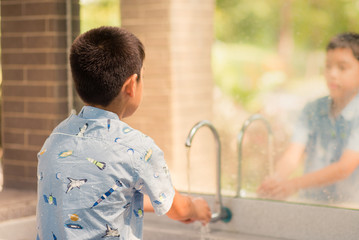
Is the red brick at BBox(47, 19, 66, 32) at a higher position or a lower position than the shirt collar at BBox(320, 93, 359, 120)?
higher

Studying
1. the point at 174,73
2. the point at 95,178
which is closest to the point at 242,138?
the point at 174,73

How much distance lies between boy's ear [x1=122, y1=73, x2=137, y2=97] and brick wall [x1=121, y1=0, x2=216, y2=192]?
99cm

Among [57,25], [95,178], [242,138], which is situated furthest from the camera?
[57,25]

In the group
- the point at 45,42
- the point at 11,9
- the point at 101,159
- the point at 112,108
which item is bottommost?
the point at 101,159

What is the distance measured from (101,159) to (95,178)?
0.15 feet

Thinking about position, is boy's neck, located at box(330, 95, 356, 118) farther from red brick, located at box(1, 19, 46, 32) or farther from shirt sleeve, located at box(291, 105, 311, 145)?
red brick, located at box(1, 19, 46, 32)

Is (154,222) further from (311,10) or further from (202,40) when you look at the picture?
(311,10)

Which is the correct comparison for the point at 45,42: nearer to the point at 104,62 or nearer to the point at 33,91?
the point at 33,91

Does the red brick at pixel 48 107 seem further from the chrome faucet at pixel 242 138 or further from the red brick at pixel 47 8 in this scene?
the chrome faucet at pixel 242 138

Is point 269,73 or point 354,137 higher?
point 269,73

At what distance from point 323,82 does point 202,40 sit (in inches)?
20.4

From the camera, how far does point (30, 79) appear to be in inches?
106

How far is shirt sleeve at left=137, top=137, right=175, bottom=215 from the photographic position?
138 cm

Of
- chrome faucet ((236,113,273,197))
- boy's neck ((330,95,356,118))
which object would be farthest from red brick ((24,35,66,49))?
boy's neck ((330,95,356,118))
